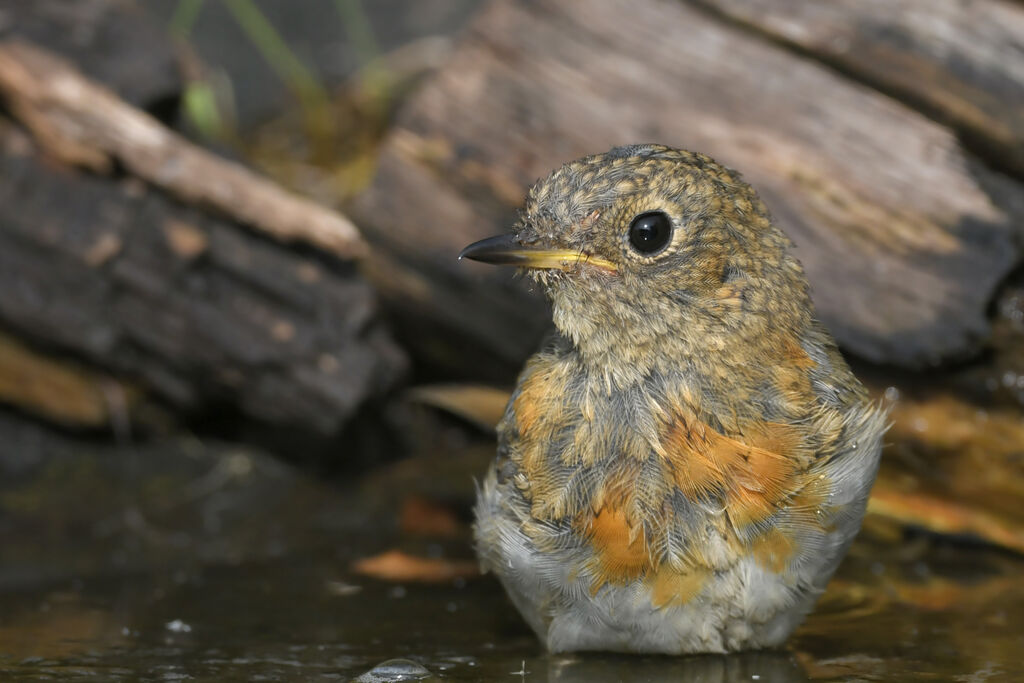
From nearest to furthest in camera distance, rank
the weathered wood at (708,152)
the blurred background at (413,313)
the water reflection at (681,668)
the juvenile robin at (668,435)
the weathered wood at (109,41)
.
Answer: the juvenile robin at (668,435)
the water reflection at (681,668)
the blurred background at (413,313)
the weathered wood at (708,152)
the weathered wood at (109,41)

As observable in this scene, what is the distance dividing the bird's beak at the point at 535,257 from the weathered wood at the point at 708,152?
1.53 m

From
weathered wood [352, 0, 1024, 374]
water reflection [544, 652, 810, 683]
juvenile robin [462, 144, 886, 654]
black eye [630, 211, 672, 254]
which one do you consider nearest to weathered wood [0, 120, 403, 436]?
weathered wood [352, 0, 1024, 374]

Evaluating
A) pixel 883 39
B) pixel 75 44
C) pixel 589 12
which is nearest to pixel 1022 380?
pixel 883 39

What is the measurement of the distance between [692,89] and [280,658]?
282cm

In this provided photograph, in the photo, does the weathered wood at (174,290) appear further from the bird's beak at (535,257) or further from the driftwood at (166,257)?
the bird's beak at (535,257)

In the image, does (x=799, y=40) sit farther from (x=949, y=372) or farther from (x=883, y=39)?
(x=949, y=372)

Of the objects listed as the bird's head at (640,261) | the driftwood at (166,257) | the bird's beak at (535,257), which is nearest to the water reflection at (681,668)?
the bird's head at (640,261)

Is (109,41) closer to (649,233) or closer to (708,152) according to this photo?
(708,152)

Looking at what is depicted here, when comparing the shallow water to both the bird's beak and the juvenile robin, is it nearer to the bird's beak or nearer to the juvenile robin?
the juvenile robin

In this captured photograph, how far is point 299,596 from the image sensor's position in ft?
14.7

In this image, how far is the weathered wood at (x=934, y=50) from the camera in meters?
4.64

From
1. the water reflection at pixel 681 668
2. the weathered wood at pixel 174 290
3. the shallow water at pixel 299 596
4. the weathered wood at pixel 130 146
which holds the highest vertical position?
the weathered wood at pixel 130 146

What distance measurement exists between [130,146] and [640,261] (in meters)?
2.78

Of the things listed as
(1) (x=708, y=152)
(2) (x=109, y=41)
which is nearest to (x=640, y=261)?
(1) (x=708, y=152)
